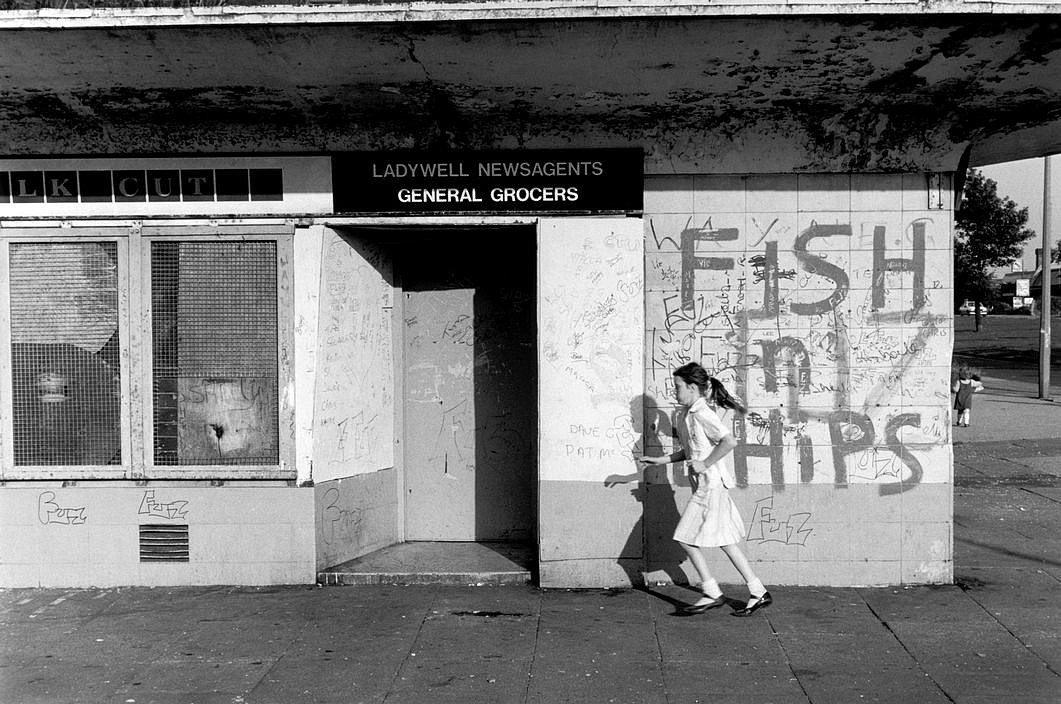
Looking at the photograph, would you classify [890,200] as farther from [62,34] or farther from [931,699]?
[62,34]

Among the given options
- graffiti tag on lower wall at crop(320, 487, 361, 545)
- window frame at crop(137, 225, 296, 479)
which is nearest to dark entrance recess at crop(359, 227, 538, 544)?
graffiti tag on lower wall at crop(320, 487, 361, 545)

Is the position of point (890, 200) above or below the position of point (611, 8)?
below

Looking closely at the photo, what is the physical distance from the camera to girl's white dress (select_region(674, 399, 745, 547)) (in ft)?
20.7

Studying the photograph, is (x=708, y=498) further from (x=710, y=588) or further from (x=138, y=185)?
(x=138, y=185)

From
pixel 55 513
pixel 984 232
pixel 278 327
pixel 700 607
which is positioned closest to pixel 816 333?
pixel 700 607

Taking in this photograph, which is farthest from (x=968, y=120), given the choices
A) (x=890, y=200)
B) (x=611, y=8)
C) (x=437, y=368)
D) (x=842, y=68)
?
(x=437, y=368)

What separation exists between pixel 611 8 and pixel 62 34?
3126mm

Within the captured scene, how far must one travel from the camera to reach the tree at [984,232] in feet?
133

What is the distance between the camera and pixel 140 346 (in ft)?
24.1

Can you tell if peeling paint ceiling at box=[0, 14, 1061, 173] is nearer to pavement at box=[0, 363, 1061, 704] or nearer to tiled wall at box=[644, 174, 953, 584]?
tiled wall at box=[644, 174, 953, 584]

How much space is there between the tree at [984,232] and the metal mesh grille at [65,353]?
38.9 meters

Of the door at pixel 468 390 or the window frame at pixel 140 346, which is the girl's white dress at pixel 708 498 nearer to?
the door at pixel 468 390

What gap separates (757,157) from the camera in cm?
714

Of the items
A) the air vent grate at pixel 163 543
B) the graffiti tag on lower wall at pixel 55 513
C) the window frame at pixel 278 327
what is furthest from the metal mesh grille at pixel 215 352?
the graffiti tag on lower wall at pixel 55 513
